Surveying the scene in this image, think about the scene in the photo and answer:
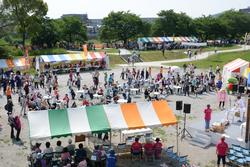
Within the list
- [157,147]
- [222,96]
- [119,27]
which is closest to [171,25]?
[119,27]

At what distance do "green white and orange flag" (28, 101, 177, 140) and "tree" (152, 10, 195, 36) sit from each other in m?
60.0

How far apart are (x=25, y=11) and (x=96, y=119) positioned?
119ft

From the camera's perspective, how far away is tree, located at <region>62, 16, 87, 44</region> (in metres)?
61.0

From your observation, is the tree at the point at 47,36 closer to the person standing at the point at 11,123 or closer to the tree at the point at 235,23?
the person standing at the point at 11,123

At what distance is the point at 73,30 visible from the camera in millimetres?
61500

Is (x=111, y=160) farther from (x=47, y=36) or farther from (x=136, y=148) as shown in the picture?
(x=47, y=36)

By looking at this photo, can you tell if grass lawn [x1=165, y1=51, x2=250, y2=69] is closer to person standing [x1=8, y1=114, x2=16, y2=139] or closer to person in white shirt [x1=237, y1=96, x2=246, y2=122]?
person in white shirt [x1=237, y1=96, x2=246, y2=122]

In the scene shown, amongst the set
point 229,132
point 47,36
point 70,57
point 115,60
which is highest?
point 47,36

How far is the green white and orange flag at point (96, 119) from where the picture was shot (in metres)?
12.7

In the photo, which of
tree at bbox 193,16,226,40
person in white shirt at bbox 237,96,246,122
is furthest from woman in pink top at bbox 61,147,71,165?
tree at bbox 193,16,226,40

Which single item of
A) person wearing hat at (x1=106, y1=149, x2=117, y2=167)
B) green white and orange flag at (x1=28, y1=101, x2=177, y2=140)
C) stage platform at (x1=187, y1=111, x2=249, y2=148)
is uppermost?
green white and orange flag at (x1=28, y1=101, x2=177, y2=140)

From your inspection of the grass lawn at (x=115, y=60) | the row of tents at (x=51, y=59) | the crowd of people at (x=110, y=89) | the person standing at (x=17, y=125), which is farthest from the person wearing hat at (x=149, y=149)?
the grass lawn at (x=115, y=60)

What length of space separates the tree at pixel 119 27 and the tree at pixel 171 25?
9.56m

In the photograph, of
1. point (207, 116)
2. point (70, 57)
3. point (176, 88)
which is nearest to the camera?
point (207, 116)
